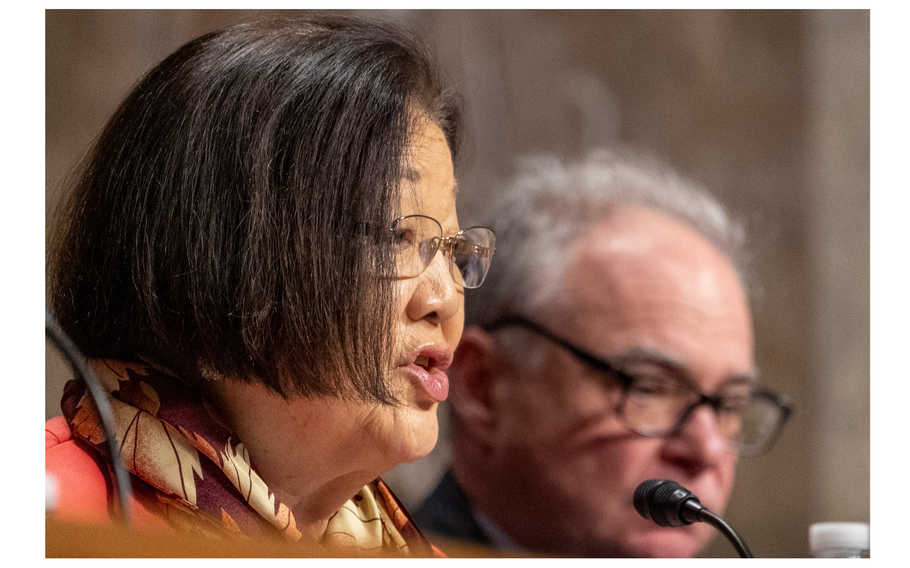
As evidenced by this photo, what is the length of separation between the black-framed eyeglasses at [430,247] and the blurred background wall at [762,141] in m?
1.33

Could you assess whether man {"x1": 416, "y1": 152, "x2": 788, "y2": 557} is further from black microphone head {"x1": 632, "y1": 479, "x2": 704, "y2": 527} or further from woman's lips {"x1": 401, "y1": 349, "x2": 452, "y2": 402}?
woman's lips {"x1": 401, "y1": 349, "x2": 452, "y2": 402}

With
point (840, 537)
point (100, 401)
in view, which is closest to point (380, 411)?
point (100, 401)

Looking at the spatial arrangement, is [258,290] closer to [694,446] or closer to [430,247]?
[430,247]

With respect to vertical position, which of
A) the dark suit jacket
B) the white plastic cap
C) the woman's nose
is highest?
the woman's nose

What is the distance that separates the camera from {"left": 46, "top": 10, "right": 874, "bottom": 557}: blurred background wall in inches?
105

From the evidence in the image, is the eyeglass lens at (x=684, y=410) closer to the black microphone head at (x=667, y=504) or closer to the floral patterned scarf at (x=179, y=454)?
the black microphone head at (x=667, y=504)

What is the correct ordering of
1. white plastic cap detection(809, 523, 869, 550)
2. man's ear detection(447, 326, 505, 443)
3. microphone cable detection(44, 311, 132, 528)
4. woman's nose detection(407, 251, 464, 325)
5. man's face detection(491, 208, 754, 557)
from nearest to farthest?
microphone cable detection(44, 311, 132, 528), woman's nose detection(407, 251, 464, 325), white plastic cap detection(809, 523, 869, 550), man's face detection(491, 208, 754, 557), man's ear detection(447, 326, 505, 443)

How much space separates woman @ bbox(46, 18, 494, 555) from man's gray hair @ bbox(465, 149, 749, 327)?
0.99m

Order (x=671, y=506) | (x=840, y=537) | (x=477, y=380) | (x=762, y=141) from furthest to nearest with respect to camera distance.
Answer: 1. (x=762, y=141)
2. (x=477, y=380)
3. (x=840, y=537)
4. (x=671, y=506)

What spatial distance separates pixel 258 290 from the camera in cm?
94

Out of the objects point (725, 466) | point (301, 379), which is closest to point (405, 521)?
point (301, 379)

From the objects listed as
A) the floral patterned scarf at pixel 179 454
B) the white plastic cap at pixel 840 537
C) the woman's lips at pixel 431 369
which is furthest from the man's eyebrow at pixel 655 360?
the floral patterned scarf at pixel 179 454

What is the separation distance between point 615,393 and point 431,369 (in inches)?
37.1

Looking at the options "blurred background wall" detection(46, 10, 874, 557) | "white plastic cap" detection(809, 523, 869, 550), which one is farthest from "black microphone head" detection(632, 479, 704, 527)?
"blurred background wall" detection(46, 10, 874, 557)
